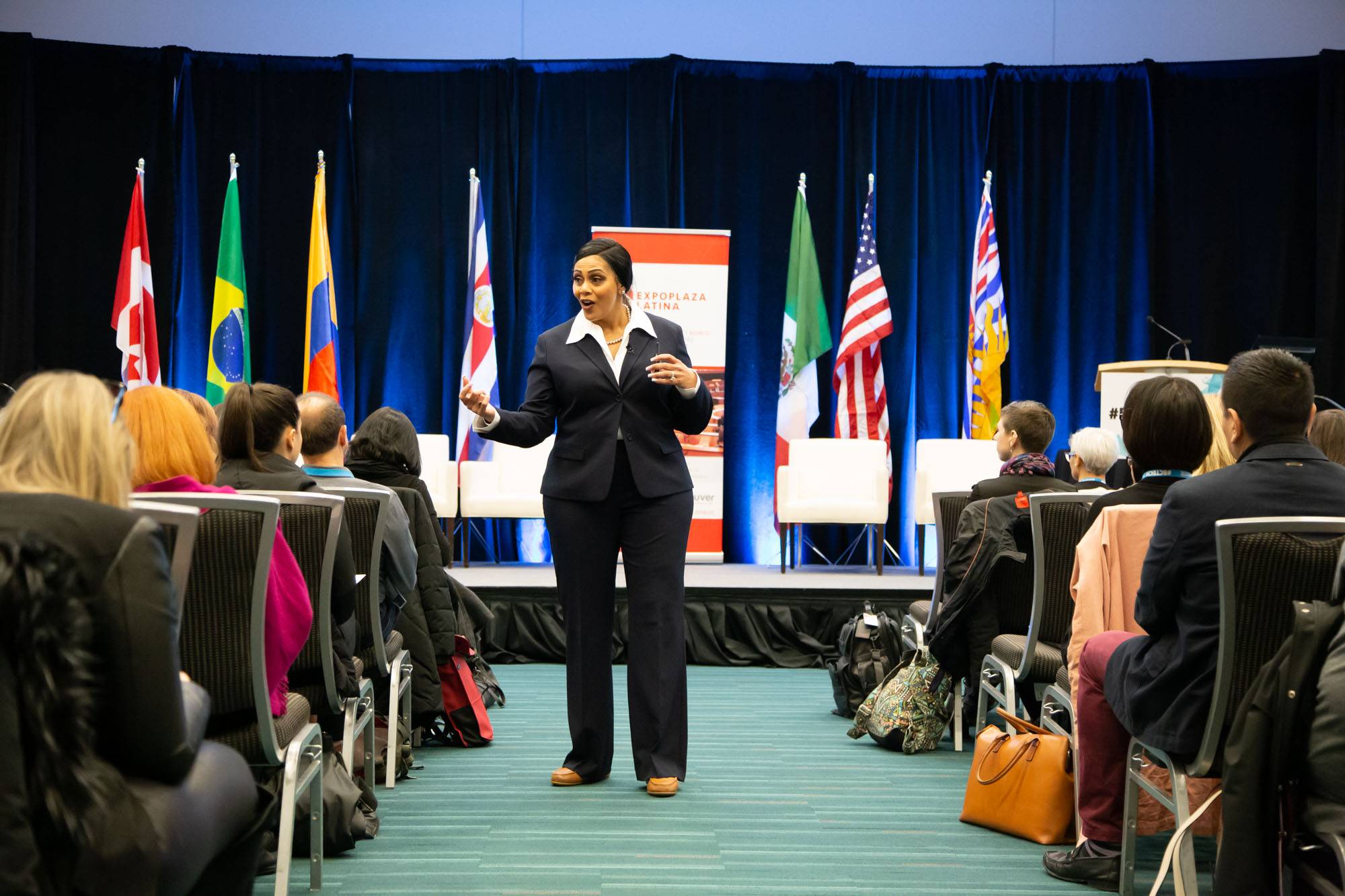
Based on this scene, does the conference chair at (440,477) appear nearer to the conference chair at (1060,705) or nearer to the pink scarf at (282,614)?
the conference chair at (1060,705)

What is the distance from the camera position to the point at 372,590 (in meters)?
3.31

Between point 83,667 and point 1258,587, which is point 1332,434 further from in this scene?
point 83,667

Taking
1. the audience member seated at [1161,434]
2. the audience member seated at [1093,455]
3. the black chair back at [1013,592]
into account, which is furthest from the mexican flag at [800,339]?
the audience member seated at [1161,434]

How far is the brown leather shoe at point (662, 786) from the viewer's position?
359 centimetres

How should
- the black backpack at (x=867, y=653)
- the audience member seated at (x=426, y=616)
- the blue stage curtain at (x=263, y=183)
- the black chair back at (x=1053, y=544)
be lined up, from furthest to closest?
1. the blue stage curtain at (x=263, y=183)
2. the black backpack at (x=867, y=653)
3. the audience member seated at (x=426, y=616)
4. the black chair back at (x=1053, y=544)

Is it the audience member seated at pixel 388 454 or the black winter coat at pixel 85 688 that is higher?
the audience member seated at pixel 388 454

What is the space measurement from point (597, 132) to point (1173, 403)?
7.27m

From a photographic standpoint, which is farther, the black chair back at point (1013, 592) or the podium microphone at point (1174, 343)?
the podium microphone at point (1174, 343)

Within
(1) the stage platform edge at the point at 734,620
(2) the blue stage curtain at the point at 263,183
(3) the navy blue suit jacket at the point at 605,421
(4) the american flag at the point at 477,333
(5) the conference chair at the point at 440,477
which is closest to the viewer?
(3) the navy blue suit jacket at the point at 605,421

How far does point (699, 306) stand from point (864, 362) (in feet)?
4.13

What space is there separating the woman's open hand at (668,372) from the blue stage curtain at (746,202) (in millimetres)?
6127

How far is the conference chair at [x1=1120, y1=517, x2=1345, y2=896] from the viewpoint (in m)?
2.10

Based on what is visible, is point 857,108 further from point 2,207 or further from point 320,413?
point 320,413

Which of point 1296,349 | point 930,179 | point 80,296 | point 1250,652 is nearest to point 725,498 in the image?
point 930,179
